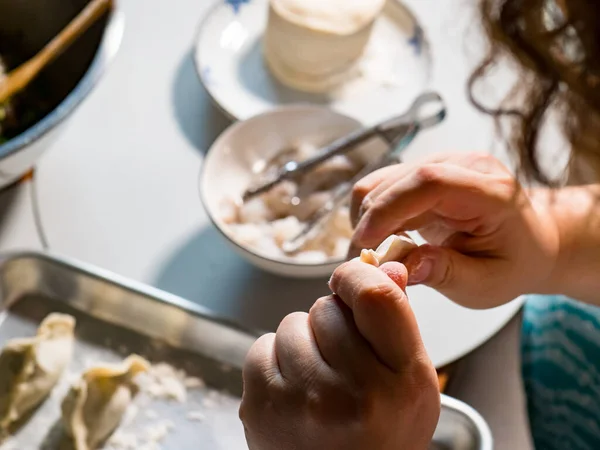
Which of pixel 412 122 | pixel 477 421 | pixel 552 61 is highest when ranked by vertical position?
pixel 552 61

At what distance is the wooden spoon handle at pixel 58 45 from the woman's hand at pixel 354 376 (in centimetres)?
37

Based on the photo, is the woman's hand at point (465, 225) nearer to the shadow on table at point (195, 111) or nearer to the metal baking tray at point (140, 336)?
the metal baking tray at point (140, 336)

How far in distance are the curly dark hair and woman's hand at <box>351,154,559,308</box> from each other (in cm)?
10

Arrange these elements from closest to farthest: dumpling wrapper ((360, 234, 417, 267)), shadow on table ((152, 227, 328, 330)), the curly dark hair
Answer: the curly dark hair
dumpling wrapper ((360, 234, 417, 267))
shadow on table ((152, 227, 328, 330))

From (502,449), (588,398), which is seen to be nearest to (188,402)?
(502,449)

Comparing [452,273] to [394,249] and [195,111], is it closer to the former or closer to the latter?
[394,249]

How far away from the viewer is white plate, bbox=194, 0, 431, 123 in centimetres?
73

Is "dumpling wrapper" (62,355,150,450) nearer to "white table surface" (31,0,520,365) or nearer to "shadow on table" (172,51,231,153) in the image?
"white table surface" (31,0,520,365)

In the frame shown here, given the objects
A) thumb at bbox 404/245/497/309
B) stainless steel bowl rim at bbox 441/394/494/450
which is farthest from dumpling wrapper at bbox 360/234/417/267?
stainless steel bowl rim at bbox 441/394/494/450

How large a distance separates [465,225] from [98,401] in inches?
11.7

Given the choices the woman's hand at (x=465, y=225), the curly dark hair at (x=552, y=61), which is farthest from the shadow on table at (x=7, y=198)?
the curly dark hair at (x=552, y=61)

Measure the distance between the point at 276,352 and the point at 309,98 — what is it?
0.41m

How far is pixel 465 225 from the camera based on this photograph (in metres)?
0.50

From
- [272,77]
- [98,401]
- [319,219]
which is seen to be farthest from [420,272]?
[272,77]
